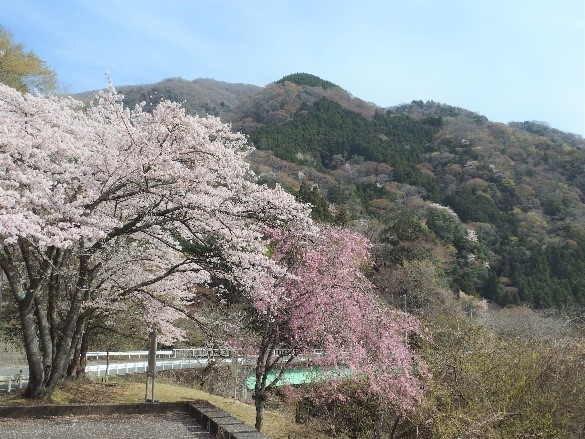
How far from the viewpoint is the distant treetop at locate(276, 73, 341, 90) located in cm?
9344

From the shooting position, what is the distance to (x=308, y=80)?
313ft

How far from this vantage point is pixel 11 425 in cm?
742

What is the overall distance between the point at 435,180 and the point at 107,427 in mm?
58352

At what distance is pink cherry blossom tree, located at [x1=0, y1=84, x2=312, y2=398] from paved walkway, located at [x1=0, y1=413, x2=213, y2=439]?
6.45 feet

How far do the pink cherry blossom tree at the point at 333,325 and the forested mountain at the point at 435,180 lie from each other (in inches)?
679

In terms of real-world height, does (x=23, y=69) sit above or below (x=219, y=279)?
above

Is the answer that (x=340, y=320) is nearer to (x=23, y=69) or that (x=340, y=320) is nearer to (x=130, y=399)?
(x=130, y=399)

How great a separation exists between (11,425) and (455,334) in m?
10.00

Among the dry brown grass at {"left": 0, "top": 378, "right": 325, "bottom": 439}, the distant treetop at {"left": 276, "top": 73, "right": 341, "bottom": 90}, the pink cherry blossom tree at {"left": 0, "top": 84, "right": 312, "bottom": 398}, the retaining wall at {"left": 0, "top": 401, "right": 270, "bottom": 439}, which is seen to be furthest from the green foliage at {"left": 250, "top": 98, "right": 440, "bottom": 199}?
the retaining wall at {"left": 0, "top": 401, "right": 270, "bottom": 439}

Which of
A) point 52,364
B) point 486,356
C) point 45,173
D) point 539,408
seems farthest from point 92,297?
point 539,408

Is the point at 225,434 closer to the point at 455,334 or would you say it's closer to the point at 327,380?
the point at 327,380


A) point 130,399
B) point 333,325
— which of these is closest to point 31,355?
point 130,399

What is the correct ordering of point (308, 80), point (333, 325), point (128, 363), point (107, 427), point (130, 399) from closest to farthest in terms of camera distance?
point (107, 427) < point (333, 325) < point (130, 399) < point (128, 363) < point (308, 80)

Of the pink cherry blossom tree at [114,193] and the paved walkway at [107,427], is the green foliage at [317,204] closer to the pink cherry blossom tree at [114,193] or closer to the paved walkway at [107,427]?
the pink cherry blossom tree at [114,193]
